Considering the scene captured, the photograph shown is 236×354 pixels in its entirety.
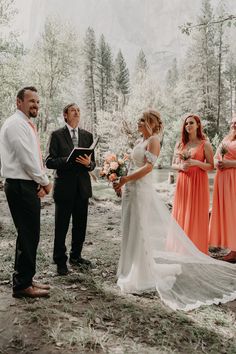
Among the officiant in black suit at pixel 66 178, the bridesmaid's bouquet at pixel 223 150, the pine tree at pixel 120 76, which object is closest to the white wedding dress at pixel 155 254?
the officiant in black suit at pixel 66 178

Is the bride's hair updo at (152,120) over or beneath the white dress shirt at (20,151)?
over

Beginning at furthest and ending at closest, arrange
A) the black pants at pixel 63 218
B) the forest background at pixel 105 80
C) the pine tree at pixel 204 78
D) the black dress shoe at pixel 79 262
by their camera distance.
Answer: the pine tree at pixel 204 78, the forest background at pixel 105 80, the black dress shoe at pixel 79 262, the black pants at pixel 63 218

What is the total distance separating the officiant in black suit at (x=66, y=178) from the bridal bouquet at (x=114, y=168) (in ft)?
0.96

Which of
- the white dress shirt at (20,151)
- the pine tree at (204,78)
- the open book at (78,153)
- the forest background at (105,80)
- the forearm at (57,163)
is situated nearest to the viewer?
the white dress shirt at (20,151)

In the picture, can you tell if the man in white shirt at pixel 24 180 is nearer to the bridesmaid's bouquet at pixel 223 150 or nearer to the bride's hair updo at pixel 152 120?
the bride's hair updo at pixel 152 120

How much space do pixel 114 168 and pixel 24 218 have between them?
1.57 meters

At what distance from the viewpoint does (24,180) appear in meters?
4.50

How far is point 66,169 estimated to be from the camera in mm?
5699

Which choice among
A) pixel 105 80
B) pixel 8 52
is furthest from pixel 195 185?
pixel 105 80

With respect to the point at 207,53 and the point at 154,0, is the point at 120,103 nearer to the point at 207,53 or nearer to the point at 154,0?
the point at 207,53

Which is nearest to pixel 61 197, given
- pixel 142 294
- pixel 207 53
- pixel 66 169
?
pixel 66 169

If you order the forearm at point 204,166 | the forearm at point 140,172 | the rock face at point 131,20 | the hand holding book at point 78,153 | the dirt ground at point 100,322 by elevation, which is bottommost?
the dirt ground at point 100,322

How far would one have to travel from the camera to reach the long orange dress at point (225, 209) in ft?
21.7

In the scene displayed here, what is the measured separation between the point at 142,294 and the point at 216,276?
122 centimetres
